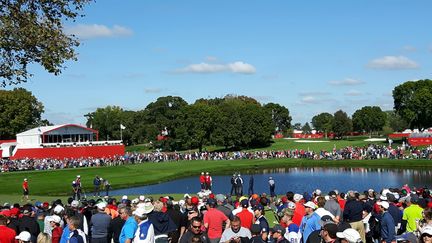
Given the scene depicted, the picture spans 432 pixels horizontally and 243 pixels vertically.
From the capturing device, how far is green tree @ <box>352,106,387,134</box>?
15338 cm

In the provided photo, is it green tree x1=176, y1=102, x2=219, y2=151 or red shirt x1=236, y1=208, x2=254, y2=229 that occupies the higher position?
green tree x1=176, y1=102, x2=219, y2=151

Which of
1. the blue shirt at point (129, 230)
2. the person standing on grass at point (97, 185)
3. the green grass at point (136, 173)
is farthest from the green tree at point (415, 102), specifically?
the blue shirt at point (129, 230)

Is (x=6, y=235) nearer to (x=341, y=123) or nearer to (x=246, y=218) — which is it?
→ (x=246, y=218)

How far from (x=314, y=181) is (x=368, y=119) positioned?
107796 mm

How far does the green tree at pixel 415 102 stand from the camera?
101m

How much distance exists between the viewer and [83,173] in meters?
60.3

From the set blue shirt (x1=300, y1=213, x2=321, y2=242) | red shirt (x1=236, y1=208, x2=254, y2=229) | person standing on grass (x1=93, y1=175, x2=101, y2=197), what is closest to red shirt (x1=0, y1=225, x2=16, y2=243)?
red shirt (x1=236, y1=208, x2=254, y2=229)

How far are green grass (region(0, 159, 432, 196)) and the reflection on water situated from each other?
7.51 feet

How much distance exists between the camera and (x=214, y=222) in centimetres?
1200

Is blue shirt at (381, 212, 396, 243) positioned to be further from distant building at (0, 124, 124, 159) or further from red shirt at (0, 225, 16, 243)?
distant building at (0, 124, 124, 159)

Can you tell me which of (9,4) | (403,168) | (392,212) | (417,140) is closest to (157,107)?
(417,140)

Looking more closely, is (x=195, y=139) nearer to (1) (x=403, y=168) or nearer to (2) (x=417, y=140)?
(2) (x=417, y=140)

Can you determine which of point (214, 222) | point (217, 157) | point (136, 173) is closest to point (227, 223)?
point (214, 222)

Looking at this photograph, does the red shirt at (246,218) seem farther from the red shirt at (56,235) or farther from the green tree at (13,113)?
the green tree at (13,113)
